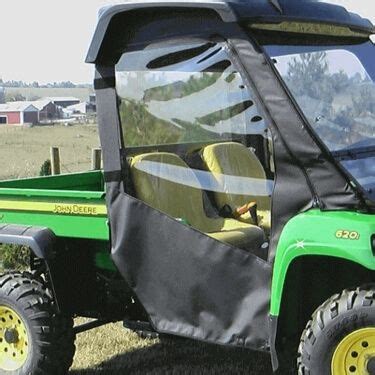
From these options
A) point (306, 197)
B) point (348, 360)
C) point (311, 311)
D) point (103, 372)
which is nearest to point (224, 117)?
point (306, 197)

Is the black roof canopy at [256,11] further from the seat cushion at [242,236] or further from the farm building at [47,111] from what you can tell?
the farm building at [47,111]

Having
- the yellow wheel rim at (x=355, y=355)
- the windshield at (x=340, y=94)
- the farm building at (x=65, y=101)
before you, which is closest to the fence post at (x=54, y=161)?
the windshield at (x=340, y=94)

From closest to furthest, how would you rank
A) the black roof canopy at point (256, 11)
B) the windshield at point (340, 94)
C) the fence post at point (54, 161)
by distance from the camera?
the black roof canopy at point (256, 11)
the windshield at point (340, 94)
the fence post at point (54, 161)

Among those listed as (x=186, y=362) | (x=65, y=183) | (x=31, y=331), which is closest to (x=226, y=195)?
(x=31, y=331)

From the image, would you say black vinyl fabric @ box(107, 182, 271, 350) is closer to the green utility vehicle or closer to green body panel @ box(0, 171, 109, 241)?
the green utility vehicle

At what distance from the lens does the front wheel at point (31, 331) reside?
4832 mm

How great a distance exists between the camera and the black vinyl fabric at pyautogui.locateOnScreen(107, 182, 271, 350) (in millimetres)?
4020

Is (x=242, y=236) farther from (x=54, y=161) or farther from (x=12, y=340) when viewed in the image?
(x=54, y=161)

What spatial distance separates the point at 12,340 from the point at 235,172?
5.60 feet

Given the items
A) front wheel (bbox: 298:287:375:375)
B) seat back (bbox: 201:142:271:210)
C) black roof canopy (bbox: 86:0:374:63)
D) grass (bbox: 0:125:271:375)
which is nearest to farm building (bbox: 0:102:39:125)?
grass (bbox: 0:125:271:375)

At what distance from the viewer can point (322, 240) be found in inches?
144

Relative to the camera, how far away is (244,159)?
4.54 m

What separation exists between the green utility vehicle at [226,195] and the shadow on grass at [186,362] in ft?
1.74

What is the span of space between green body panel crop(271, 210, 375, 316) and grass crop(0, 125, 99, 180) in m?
19.1
